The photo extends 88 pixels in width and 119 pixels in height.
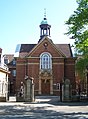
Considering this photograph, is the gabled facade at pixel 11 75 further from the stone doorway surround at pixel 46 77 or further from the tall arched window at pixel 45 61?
the tall arched window at pixel 45 61

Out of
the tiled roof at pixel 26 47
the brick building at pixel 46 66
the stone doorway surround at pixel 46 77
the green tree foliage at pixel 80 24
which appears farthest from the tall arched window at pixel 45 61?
the green tree foliage at pixel 80 24

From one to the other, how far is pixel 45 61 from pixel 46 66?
3.50 feet

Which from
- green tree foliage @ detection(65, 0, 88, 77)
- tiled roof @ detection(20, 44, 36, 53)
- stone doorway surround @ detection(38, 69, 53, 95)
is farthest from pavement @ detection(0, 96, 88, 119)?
tiled roof @ detection(20, 44, 36, 53)

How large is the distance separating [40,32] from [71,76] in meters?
12.0

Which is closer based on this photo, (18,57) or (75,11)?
(75,11)

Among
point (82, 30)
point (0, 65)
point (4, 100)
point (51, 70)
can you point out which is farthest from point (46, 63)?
point (82, 30)

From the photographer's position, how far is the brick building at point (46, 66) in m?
56.3

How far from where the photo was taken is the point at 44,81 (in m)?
56.6

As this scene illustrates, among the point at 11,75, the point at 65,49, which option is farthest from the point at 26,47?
the point at 11,75

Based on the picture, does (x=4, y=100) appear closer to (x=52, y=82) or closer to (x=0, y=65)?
(x=0, y=65)

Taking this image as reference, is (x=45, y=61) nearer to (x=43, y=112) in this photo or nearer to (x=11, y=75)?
(x=11, y=75)

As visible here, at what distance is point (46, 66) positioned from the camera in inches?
2242

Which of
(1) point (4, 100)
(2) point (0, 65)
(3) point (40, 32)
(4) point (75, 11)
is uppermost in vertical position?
(3) point (40, 32)

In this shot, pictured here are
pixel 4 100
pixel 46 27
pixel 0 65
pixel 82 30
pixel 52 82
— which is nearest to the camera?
pixel 82 30
